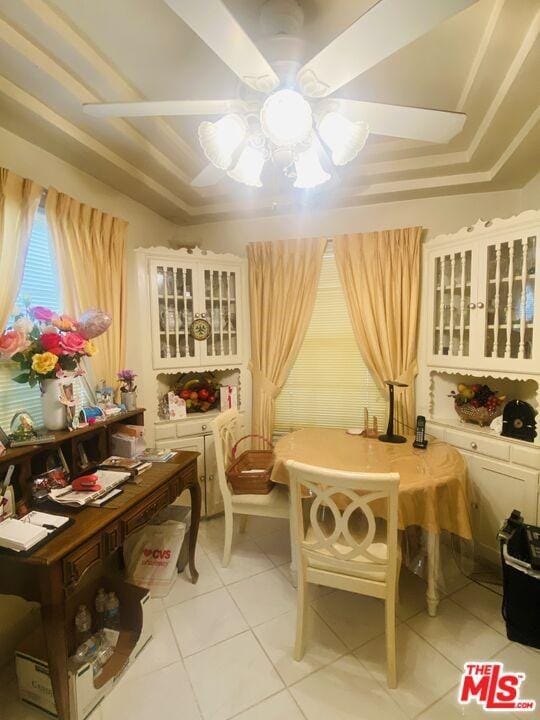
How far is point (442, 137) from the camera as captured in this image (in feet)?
4.07

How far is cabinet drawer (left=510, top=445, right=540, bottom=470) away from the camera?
1807mm

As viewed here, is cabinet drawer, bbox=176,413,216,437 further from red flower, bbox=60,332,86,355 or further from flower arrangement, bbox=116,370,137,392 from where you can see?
red flower, bbox=60,332,86,355

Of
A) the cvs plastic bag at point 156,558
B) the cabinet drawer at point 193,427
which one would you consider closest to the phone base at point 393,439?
the cabinet drawer at point 193,427

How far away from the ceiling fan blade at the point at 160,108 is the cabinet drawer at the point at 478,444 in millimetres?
2231

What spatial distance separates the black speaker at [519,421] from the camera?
1913 mm

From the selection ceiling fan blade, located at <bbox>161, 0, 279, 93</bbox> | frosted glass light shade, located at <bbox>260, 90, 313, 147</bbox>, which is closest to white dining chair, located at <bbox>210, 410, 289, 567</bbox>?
frosted glass light shade, located at <bbox>260, 90, 313, 147</bbox>

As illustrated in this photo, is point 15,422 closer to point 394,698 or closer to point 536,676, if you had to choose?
point 394,698

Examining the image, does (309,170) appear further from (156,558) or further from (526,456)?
(156,558)

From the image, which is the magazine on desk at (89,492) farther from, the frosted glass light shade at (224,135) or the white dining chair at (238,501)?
the frosted glass light shade at (224,135)

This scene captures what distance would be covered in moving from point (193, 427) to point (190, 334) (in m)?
0.75

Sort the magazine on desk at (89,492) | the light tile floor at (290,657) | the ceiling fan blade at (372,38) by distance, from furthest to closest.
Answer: the magazine on desk at (89,492)
the light tile floor at (290,657)
the ceiling fan blade at (372,38)

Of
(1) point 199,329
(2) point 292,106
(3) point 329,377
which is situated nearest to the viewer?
(2) point 292,106

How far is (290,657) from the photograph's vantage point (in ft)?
4.87

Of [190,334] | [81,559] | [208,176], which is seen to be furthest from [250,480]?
[208,176]
